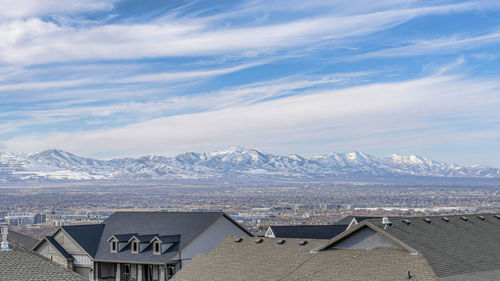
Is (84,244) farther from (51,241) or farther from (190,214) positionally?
(190,214)

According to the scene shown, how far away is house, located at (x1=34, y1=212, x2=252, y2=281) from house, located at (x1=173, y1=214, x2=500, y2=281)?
29.9ft

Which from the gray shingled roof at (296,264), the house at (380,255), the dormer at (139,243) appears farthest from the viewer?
the dormer at (139,243)

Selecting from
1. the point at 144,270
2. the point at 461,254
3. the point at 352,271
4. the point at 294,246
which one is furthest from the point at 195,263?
the point at 461,254

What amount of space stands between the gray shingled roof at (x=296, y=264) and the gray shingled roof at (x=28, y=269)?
14.3m

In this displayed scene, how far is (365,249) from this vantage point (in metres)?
37.1

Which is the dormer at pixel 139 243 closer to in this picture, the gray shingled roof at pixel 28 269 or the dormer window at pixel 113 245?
the dormer window at pixel 113 245

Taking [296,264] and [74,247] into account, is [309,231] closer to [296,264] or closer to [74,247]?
[74,247]

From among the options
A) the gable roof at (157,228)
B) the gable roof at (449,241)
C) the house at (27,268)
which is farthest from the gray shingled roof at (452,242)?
the gable roof at (157,228)

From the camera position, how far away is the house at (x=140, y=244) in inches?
2148

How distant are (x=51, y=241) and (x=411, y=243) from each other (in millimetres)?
34730

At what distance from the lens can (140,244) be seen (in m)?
55.6

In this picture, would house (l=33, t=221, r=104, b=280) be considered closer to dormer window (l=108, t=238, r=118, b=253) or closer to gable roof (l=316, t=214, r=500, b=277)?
dormer window (l=108, t=238, r=118, b=253)

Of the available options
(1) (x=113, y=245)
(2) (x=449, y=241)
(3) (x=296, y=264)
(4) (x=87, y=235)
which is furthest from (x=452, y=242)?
(4) (x=87, y=235)

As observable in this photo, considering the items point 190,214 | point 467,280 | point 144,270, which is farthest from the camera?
point 190,214
